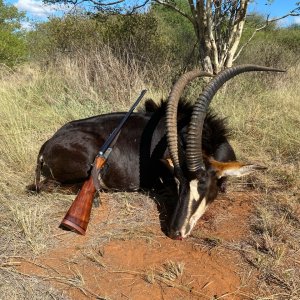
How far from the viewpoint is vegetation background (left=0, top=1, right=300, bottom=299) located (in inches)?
121

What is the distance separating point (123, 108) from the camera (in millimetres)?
7141

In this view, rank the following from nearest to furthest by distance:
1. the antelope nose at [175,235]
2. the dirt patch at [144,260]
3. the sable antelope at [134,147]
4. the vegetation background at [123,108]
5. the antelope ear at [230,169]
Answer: the dirt patch at [144,260] → the vegetation background at [123,108] → the antelope nose at [175,235] → the antelope ear at [230,169] → the sable antelope at [134,147]

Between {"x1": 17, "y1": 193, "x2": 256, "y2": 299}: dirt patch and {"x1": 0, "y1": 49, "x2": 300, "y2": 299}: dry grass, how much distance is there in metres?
0.03

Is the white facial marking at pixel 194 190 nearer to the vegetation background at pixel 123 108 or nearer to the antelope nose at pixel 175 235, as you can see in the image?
the antelope nose at pixel 175 235

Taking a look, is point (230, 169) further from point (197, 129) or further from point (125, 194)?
point (125, 194)

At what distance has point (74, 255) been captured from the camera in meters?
3.09

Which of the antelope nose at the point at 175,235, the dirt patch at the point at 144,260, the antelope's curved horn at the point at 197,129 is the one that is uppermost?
the antelope's curved horn at the point at 197,129

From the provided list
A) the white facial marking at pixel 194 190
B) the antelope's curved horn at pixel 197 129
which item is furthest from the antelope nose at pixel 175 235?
the antelope's curved horn at pixel 197 129

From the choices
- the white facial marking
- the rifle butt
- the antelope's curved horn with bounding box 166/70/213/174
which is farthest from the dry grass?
the antelope's curved horn with bounding box 166/70/213/174

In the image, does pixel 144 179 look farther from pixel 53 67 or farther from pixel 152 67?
pixel 53 67

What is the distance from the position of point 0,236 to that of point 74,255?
722 mm

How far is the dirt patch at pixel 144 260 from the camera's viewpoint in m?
2.69

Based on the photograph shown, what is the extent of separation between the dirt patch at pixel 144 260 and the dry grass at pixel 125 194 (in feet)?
0.09

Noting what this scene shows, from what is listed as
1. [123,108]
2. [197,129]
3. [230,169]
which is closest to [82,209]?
[197,129]
